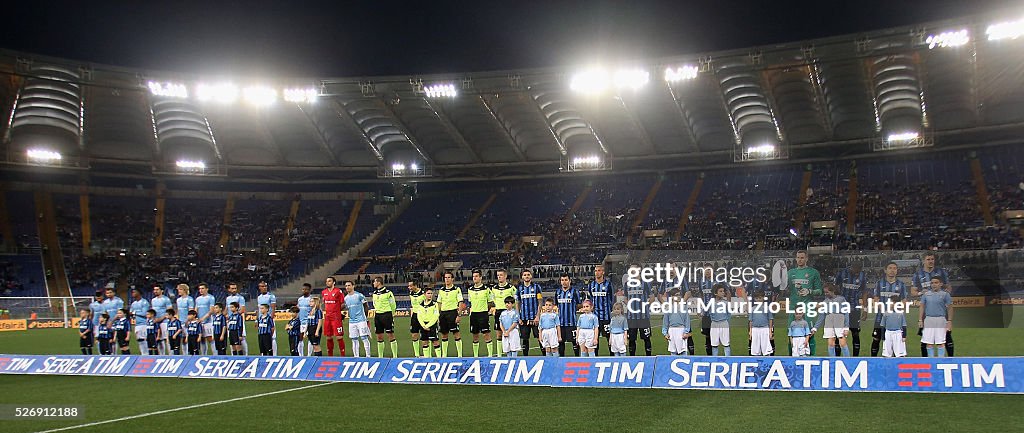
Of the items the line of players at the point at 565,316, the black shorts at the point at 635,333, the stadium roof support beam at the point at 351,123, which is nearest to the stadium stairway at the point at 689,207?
the stadium roof support beam at the point at 351,123

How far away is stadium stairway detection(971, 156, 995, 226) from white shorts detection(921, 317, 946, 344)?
27083 millimetres

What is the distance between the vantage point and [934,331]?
556 inches

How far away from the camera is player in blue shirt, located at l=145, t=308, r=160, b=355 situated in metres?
19.5

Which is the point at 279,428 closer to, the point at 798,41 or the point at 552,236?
the point at 798,41

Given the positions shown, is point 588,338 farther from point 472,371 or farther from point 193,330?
point 193,330

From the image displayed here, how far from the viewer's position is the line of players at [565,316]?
47.7 feet

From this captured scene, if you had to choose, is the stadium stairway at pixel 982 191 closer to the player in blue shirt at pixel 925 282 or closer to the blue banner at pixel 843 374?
the player in blue shirt at pixel 925 282

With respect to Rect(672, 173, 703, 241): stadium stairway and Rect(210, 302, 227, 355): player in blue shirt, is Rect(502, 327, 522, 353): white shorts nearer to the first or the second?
Rect(210, 302, 227, 355): player in blue shirt

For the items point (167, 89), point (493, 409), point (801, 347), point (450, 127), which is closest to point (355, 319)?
point (493, 409)

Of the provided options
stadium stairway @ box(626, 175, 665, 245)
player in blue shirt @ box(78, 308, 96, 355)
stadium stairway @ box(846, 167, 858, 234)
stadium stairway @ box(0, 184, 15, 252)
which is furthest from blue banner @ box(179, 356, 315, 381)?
stadium stairway @ box(0, 184, 15, 252)

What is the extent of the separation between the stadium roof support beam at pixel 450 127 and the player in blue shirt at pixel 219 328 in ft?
76.9

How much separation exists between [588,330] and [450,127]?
2964 centimetres

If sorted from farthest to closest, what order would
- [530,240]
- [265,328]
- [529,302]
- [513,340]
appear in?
[530,240], [265,328], [529,302], [513,340]

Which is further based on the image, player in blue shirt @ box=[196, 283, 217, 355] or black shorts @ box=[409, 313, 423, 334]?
player in blue shirt @ box=[196, 283, 217, 355]
